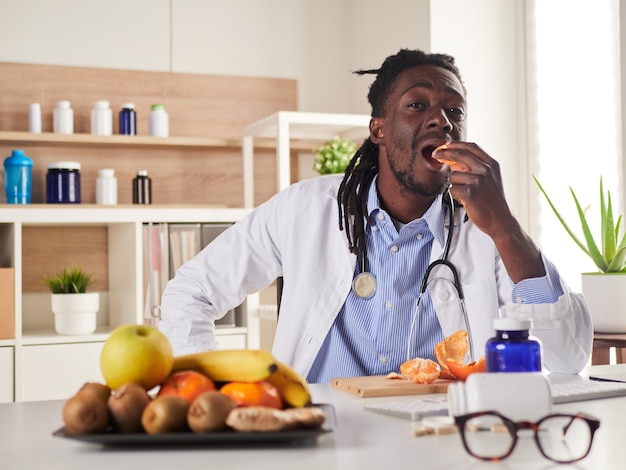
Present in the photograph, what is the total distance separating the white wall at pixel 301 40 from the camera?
3650 mm

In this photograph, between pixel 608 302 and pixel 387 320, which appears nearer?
pixel 387 320

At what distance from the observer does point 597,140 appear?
3.36 meters

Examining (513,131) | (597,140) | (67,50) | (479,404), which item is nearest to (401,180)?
(479,404)

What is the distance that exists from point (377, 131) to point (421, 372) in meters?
0.91

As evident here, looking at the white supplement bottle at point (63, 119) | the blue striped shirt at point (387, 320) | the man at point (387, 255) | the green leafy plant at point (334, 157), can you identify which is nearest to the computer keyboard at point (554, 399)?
the man at point (387, 255)

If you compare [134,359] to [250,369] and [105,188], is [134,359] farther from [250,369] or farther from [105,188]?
[105,188]

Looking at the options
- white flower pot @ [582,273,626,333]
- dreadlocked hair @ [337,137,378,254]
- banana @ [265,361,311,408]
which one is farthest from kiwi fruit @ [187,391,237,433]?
white flower pot @ [582,273,626,333]

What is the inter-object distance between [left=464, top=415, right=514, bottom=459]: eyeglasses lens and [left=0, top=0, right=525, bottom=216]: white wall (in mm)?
2691

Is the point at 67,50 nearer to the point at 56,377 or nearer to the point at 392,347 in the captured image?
the point at 56,377

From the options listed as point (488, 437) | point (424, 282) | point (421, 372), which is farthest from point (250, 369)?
point (424, 282)

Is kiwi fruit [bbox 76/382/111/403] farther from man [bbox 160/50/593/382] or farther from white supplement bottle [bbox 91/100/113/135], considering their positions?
white supplement bottle [bbox 91/100/113/135]

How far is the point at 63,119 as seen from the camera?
3.58m

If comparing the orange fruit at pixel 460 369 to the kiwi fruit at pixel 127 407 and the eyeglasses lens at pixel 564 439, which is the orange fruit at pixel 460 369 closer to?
the eyeglasses lens at pixel 564 439

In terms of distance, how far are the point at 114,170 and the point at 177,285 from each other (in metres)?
1.88
